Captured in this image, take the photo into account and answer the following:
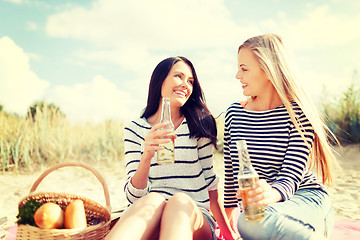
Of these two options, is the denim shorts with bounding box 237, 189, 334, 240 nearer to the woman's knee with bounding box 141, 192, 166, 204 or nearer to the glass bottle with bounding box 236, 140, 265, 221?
the glass bottle with bounding box 236, 140, 265, 221

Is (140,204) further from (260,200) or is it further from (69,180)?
(69,180)

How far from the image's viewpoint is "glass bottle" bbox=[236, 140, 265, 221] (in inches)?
73.5

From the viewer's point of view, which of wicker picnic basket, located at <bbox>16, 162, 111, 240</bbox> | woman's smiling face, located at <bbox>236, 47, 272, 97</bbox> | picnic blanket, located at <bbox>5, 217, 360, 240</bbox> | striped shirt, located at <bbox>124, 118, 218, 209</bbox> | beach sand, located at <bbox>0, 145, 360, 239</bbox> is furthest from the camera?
beach sand, located at <bbox>0, 145, 360, 239</bbox>

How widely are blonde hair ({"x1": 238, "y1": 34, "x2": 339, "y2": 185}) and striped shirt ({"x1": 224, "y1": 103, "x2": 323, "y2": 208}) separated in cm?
7

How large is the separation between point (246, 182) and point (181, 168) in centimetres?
→ 89

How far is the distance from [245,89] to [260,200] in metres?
0.94

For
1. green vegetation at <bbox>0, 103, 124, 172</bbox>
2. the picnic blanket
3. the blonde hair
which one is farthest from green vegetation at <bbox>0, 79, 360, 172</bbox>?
the blonde hair

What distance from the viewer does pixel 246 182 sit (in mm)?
1909

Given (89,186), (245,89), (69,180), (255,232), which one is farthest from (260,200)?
(69,180)

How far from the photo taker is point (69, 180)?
6715 millimetres

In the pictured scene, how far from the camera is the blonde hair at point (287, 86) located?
2.36 meters

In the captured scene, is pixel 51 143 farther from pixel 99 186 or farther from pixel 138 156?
pixel 138 156

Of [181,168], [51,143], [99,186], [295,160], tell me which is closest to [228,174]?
[181,168]

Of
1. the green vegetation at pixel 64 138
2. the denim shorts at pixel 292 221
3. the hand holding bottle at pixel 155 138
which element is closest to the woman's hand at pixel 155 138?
Answer: the hand holding bottle at pixel 155 138
